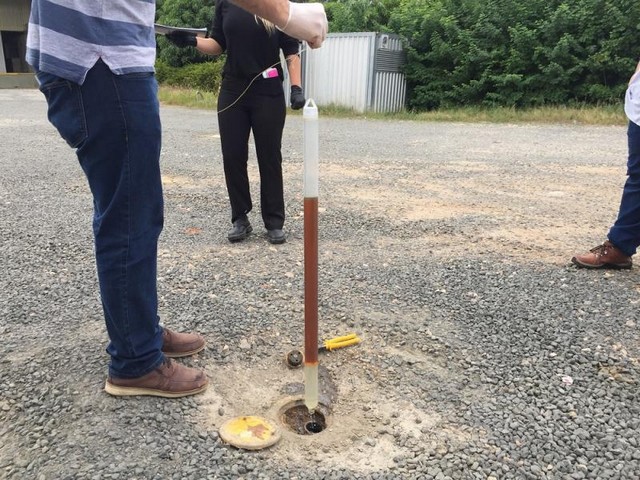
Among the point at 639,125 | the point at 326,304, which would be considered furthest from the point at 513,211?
the point at 326,304

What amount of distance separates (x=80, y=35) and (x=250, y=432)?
5.06 feet

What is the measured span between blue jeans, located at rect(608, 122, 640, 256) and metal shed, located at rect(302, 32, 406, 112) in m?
12.5

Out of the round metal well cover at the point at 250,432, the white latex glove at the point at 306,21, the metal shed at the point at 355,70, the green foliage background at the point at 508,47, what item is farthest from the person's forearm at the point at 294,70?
the green foliage background at the point at 508,47

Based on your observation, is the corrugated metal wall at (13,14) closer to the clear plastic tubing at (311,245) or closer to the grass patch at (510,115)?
the grass patch at (510,115)

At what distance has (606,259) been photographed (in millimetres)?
3738

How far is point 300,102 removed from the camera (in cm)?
405

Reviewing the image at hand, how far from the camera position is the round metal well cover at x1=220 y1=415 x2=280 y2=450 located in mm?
2133

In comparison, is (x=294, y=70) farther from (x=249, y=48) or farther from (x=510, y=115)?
(x=510, y=115)

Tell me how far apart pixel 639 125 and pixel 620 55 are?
12.6 m

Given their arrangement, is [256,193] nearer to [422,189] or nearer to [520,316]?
[422,189]

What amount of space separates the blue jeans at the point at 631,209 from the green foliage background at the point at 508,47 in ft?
39.5

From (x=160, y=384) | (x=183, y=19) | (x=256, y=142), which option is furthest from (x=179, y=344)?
(x=183, y=19)

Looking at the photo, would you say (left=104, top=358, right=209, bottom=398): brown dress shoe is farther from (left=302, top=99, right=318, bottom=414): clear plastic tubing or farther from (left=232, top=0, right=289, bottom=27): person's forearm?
(left=232, top=0, right=289, bottom=27): person's forearm

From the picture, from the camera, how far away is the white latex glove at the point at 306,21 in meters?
2.08
